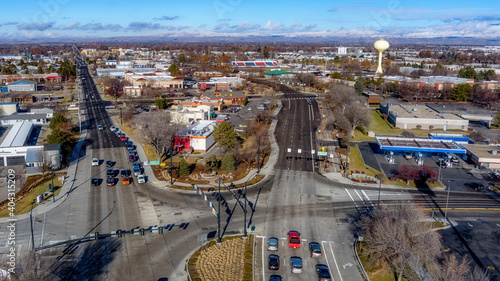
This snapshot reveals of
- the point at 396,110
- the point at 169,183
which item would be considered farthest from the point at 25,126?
the point at 396,110

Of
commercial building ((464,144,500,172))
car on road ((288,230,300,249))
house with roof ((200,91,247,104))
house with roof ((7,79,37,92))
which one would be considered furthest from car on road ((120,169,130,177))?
house with roof ((7,79,37,92))

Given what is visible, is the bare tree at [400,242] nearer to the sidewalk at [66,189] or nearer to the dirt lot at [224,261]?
the dirt lot at [224,261]

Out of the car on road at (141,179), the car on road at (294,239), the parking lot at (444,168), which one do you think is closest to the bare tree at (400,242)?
the car on road at (294,239)

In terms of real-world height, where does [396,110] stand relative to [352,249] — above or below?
above

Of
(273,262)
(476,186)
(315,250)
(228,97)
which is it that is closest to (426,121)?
(476,186)

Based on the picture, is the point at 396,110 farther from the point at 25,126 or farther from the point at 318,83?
the point at 25,126

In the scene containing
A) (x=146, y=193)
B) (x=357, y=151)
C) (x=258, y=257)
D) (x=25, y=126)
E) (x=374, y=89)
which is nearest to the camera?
(x=258, y=257)

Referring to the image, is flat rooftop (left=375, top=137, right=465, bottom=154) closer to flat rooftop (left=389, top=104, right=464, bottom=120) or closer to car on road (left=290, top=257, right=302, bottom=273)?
flat rooftop (left=389, top=104, right=464, bottom=120)
